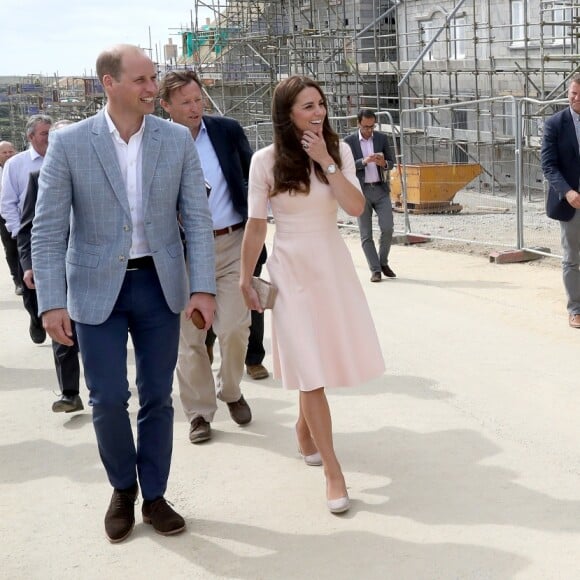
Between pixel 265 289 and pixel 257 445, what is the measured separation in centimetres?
128

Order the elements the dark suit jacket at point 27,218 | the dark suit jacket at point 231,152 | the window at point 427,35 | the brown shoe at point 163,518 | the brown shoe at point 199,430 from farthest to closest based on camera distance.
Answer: the window at point 427,35 < the dark suit jacket at point 27,218 < the dark suit jacket at point 231,152 < the brown shoe at point 199,430 < the brown shoe at point 163,518

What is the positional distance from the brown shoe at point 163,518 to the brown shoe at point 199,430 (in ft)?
4.13

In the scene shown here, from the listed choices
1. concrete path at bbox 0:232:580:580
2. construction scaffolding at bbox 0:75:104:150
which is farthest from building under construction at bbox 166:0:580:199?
concrete path at bbox 0:232:580:580

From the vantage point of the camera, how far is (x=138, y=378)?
177 inches

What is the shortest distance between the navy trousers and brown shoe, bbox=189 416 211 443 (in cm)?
122

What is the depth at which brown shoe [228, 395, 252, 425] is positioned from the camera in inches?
240

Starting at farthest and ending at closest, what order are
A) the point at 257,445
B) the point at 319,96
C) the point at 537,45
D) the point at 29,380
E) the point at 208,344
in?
the point at 537,45 → the point at 29,380 → the point at 208,344 → the point at 257,445 → the point at 319,96

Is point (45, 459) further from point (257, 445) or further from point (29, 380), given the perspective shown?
point (29, 380)

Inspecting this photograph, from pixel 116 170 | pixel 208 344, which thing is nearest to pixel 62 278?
pixel 116 170

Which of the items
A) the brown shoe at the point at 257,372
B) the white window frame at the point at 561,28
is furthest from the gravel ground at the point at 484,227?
the brown shoe at the point at 257,372

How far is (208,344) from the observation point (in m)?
6.73

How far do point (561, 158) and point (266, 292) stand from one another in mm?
4233

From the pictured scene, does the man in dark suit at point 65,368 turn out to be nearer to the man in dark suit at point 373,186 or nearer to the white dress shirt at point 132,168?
the white dress shirt at point 132,168

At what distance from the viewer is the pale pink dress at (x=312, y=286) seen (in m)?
4.68
